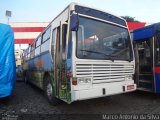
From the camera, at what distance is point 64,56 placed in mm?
5984

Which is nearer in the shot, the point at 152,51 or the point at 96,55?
the point at 96,55

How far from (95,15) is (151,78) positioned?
304 centimetres

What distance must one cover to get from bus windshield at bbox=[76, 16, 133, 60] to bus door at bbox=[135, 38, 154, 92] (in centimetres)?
135

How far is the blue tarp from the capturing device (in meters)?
6.89

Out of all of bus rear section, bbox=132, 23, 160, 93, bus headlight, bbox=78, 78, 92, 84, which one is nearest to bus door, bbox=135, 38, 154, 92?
bus rear section, bbox=132, 23, 160, 93

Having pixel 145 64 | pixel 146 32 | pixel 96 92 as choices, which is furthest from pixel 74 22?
pixel 145 64

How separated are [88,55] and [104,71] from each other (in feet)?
2.04

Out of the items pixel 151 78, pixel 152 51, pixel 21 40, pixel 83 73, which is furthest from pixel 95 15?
pixel 21 40

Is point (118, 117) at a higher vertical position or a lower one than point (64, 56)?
lower

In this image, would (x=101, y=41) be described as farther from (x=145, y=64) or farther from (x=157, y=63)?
(x=145, y=64)

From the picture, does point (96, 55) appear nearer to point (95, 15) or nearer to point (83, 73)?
point (83, 73)

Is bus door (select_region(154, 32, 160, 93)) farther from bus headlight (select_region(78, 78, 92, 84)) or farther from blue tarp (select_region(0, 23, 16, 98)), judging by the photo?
blue tarp (select_region(0, 23, 16, 98))

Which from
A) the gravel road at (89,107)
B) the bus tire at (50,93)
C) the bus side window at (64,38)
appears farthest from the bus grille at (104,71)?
the bus tire at (50,93)

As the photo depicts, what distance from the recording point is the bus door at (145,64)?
7.62 meters
